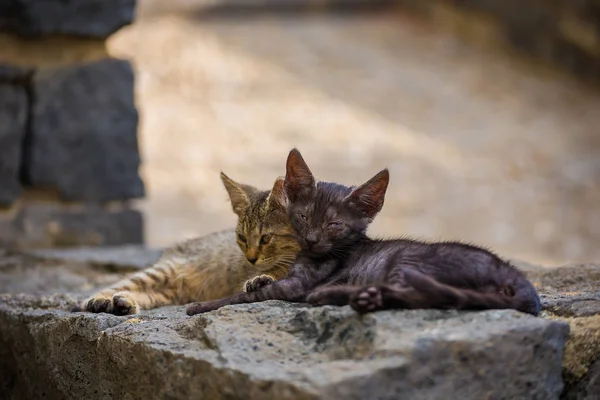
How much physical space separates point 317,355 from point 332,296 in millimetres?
339

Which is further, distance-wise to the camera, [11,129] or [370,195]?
[11,129]

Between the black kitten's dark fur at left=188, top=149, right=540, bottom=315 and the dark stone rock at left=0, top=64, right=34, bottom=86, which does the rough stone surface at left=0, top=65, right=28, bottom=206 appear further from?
the black kitten's dark fur at left=188, top=149, right=540, bottom=315

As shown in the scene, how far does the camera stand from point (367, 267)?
317cm

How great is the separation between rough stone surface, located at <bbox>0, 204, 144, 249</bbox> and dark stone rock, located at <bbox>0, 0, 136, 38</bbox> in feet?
3.55

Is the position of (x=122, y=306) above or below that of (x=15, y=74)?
below

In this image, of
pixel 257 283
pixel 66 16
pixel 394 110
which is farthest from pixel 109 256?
pixel 394 110

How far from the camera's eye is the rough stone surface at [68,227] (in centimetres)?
529

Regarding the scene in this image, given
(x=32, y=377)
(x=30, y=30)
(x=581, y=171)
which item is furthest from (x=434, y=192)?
(x=32, y=377)

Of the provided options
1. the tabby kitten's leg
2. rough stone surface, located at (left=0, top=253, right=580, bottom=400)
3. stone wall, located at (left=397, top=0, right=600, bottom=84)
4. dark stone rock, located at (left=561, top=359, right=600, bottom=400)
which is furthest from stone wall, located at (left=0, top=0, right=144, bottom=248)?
stone wall, located at (left=397, top=0, right=600, bottom=84)

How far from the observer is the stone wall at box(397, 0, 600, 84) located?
11.0 meters

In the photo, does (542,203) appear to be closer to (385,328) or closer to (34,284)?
(34,284)

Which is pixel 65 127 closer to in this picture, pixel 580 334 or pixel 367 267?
pixel 367 267

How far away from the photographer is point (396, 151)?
9930 millimetres

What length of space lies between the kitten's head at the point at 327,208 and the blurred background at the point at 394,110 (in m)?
4.50
